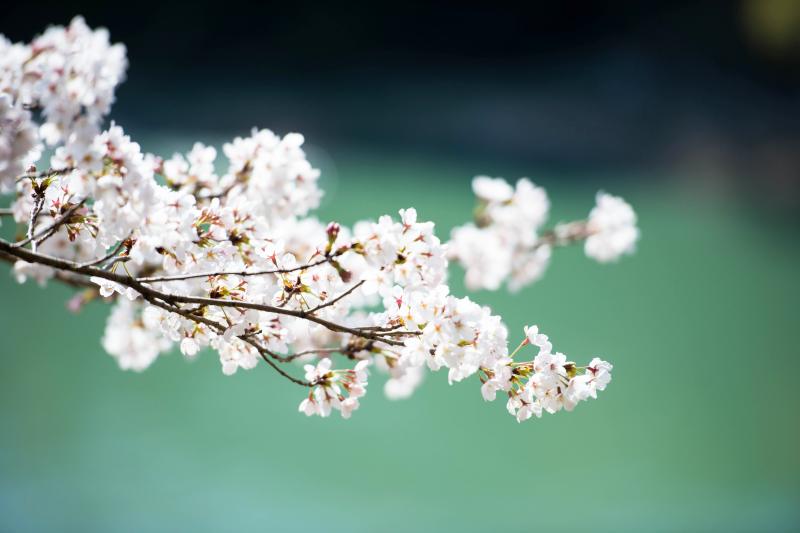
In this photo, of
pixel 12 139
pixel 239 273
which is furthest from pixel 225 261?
pixel 12 139

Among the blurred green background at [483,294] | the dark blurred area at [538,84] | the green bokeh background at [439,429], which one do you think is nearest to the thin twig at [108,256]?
the green bokeh background at [439,429]

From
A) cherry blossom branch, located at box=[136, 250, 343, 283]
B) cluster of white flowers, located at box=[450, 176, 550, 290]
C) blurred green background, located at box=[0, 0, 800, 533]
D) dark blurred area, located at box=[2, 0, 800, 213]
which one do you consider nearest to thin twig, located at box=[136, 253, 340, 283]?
cherry blossom branch, located at box=[136, 250, 343, 283]

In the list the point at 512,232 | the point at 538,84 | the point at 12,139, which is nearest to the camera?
the point at 12,139

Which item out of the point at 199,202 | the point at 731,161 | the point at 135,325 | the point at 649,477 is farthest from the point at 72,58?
the point at 731,161

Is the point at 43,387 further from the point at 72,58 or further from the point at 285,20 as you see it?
Result: the point at 72,58

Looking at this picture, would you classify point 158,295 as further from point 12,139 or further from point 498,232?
point 498,232
